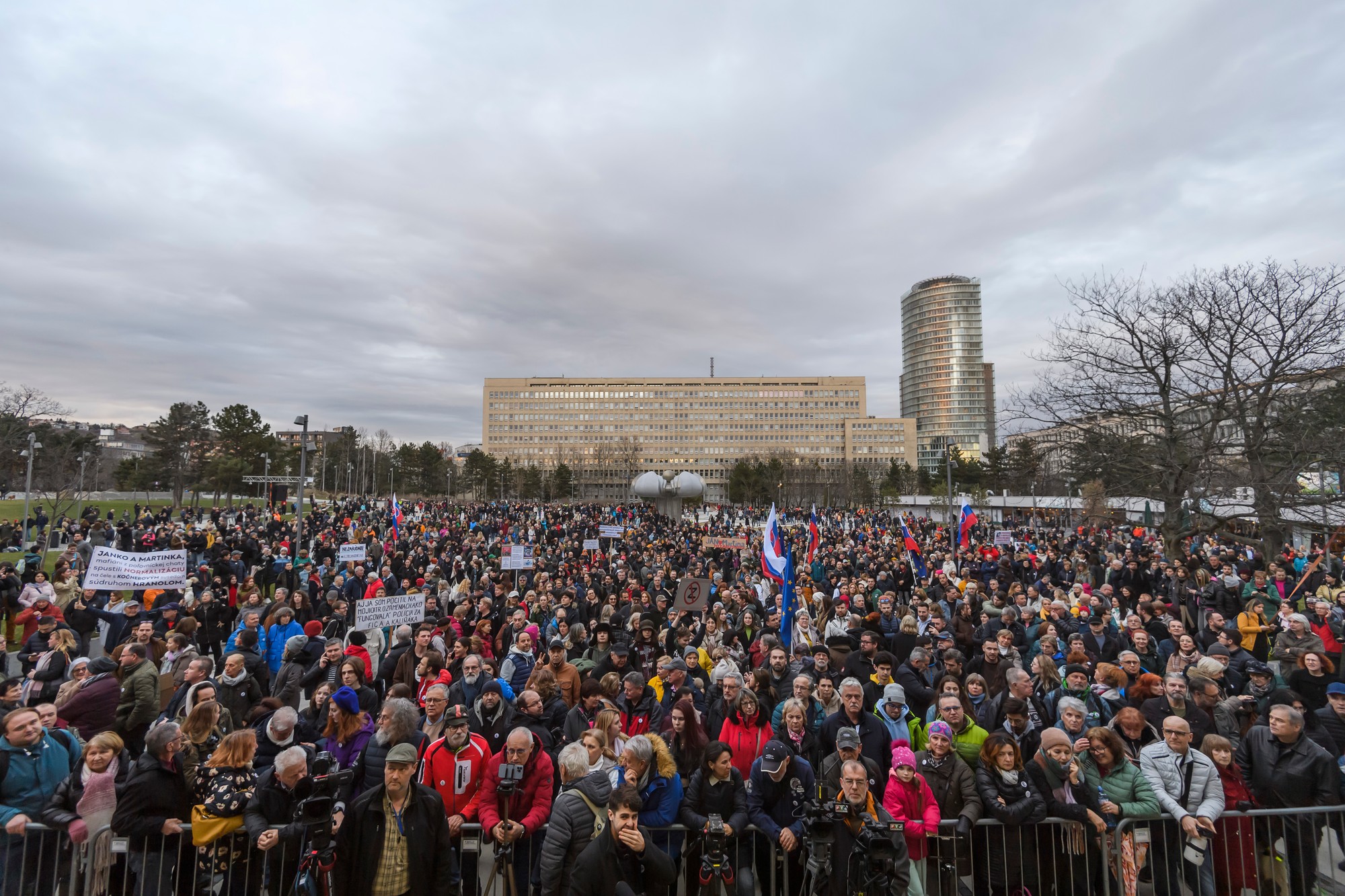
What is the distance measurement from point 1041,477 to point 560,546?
36.6 meters

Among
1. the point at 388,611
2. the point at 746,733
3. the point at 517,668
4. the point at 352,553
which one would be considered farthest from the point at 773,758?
the point at 352,553

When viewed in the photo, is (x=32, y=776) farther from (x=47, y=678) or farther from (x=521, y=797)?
(x=521, y=797)

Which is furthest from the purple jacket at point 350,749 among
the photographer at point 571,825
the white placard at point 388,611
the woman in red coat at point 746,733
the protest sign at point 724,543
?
the protest sign at point 724,543

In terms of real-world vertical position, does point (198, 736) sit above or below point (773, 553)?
below

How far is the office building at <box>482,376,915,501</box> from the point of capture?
138 meters

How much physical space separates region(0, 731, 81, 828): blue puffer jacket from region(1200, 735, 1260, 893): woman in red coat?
7936 millimetres

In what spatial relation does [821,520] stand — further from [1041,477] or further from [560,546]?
[560,546]

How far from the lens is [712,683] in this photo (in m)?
6.78

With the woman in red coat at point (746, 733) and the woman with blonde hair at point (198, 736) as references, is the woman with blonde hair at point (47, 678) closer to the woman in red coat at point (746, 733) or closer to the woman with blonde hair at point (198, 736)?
the woman with blonde hair at point (198, 736)

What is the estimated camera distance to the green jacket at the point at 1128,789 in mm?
4293

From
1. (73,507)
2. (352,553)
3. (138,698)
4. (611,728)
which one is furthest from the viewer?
(73,507)

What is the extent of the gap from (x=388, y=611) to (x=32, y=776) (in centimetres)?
566

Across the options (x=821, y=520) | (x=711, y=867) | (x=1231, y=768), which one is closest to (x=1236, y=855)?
(x=1231, y=768)

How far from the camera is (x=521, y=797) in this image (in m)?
4.25
